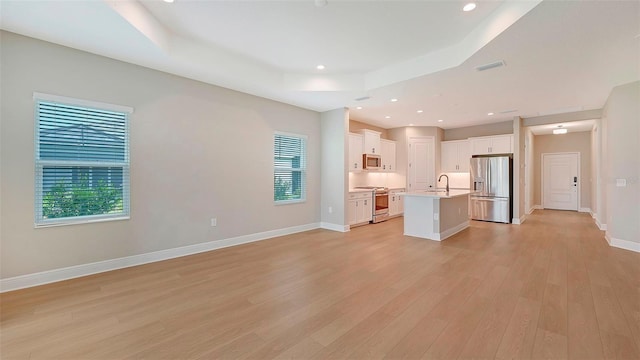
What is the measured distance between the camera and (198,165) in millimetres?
4379

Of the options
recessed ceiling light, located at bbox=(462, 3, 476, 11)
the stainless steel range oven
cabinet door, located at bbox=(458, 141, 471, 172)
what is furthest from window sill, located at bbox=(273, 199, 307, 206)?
cabinet door, located at bbox=(458, 141, 471, 172)

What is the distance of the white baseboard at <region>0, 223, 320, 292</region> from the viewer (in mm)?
2967

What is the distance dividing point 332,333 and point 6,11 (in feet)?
13.9

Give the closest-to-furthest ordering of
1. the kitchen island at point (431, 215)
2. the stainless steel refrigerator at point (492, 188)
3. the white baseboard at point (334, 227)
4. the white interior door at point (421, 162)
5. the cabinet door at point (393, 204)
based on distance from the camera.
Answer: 1. the kitchen island at point (431, 215)
2. the white baseboard at point (334, 227)
3. the stainless steel refrigerator at point (492, 188)
4. the cabinet door at point (393, 204)
5. the white interior door at point (421, 162)

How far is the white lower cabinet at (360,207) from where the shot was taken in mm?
6423

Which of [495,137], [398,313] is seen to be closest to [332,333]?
[398,313]

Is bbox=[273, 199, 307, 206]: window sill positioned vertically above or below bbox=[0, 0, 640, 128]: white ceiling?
below

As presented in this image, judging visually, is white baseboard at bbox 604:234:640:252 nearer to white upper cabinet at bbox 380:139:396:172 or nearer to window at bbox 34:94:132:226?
white upper cabinet at bbox 380:139:396:172

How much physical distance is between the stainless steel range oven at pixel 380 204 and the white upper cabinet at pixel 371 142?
1.04 meters

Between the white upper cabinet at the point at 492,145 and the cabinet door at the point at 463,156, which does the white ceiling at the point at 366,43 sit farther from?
the cabinet door at the point at 463,156

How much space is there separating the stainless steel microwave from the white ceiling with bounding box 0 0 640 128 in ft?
6.94

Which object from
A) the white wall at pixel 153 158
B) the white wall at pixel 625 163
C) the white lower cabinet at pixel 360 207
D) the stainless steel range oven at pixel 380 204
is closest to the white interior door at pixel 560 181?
the white wall at pixel 625 163

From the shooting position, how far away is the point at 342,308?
8.27 feet

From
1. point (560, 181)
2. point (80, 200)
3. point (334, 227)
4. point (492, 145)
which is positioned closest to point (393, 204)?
point (334, 227)
